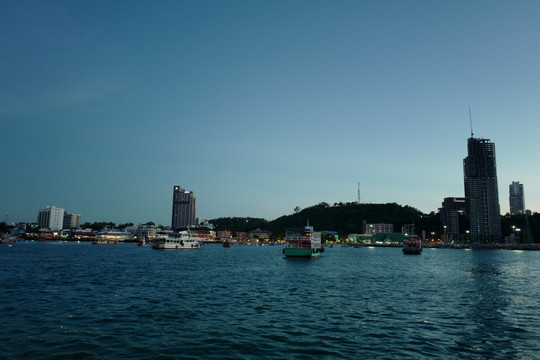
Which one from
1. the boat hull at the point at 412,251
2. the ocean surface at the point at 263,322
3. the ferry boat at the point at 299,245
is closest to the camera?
the ocean surface at the point at 263,322

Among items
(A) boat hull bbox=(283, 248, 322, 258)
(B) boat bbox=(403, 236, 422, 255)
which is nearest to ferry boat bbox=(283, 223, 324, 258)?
(A) boat hull bbox=(283, 248, 322, 258)

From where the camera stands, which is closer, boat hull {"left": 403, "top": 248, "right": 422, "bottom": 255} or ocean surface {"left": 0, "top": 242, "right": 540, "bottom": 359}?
ocean surface {"left": 0, "top": 242, "right": 540, "bottom": 359}

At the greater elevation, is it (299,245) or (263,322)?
(299,245)

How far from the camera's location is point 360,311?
98.0 feet

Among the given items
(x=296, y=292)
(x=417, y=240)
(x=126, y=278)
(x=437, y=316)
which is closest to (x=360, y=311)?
(x=437, y=316)

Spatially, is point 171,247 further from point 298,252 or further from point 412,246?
point 412,246

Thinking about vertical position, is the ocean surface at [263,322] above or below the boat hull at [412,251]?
above

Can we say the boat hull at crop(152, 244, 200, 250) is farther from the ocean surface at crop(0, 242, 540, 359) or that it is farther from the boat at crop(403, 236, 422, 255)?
the ocean surface at crop(0, 242, 540, 359)

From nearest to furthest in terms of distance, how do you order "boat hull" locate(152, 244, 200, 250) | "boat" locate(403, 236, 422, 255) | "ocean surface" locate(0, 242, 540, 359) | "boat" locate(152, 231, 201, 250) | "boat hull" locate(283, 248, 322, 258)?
"ocean surface" locate(0, 242, 540, 359) → "boat hull" locate(283, 248, 322, 258) → "boat" locate(403, 236, 422, 255) → "boat hull" locate(152, 244, 200, 250) → "boat" locate(152, 231, 201, 250)

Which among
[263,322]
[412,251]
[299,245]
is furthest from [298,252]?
[263,322]

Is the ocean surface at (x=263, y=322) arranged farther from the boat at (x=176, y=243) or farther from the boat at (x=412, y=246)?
the boat at (x=412, y=246)

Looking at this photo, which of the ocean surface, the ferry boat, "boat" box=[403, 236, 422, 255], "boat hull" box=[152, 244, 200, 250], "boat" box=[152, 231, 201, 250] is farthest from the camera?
"boat" box=[152, 231, 201, 250]

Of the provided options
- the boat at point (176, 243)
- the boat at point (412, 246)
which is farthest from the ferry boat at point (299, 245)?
the boat at point (176, 243)

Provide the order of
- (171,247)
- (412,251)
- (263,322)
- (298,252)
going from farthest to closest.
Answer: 1. (171,247)
2. (412,251)
3. (298,252)
4. (263,322)
